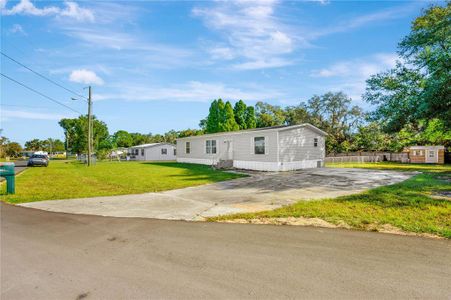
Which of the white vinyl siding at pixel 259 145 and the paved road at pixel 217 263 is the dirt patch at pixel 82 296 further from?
the white vinyl siding at pixel 259 145

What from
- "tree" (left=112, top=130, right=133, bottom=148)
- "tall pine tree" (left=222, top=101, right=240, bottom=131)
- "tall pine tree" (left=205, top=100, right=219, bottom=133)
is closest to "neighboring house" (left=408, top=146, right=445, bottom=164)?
"tall pine tree" (left=222, top=101, right=240, bottom=131)

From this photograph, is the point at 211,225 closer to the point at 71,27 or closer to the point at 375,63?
the point at 71,27

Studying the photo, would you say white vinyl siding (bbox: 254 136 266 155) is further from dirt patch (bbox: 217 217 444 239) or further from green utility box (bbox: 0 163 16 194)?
green utility box (bbox: 0 163 16 194)

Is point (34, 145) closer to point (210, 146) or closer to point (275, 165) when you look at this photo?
point (210, 146)

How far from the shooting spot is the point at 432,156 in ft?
96.2

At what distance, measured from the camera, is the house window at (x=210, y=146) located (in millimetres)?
24703

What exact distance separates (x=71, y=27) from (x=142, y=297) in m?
15.8

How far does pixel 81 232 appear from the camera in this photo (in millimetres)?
5324

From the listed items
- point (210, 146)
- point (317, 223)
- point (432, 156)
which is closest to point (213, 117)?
point (210, 146)

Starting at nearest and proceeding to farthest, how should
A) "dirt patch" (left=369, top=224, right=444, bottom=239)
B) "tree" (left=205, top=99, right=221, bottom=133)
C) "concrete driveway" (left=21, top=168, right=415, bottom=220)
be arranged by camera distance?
"dirt patch" (left=369, top=224, right=444, bottom=239)
"concrete driveway" (left=21, top=168, right=415, bottom=220)
"tree" (left=205, top=99, right=221, bottom=133)

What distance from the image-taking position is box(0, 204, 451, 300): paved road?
296 cm

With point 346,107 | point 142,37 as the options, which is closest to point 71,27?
point 142,37

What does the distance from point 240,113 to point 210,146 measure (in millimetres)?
24272

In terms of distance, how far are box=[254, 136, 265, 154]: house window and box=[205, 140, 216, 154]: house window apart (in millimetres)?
5796
